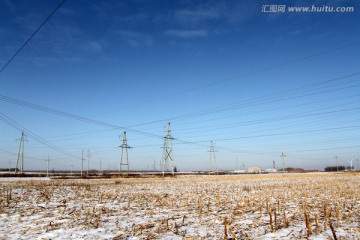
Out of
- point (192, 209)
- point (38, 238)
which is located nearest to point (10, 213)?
point (38, 238)

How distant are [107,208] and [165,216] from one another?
10.2 ft

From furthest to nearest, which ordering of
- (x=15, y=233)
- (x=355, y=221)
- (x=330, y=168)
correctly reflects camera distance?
(x=330, y=168) < (x=355, y=221) < (x=15, y=233)

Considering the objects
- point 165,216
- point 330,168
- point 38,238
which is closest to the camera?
point 38,238

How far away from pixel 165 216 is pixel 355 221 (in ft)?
20.6

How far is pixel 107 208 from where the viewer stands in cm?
1078

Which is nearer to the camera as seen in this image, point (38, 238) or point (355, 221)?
point (38, 238)

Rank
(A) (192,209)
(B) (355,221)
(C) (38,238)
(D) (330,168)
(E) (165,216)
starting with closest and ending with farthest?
(C) (38,238) < (B) (355,221) < (E) (165,216) < (A) (192,209) < (D) (330,168)

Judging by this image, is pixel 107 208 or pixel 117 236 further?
pixel 107 208

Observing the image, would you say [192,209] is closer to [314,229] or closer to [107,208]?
[107,208]

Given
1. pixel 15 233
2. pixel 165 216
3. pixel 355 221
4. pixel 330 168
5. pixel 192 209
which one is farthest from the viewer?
pixel 330 168

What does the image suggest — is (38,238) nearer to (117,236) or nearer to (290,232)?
(117,236)

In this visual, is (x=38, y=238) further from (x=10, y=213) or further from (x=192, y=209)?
(x=192, y=209)

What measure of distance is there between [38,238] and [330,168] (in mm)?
203171

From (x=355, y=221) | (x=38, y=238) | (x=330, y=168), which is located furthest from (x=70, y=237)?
(x=330, y=168)
